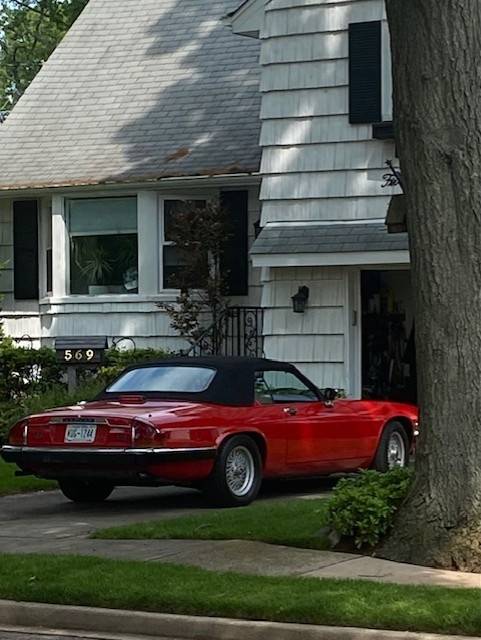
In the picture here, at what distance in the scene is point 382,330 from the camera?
20812mm

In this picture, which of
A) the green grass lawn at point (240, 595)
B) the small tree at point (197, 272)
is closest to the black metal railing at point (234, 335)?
the small tree at point (197, 272)

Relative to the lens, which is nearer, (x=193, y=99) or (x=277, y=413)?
(x=277, y=413)

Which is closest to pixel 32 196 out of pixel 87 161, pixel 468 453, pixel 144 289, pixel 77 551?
pixel 87 161

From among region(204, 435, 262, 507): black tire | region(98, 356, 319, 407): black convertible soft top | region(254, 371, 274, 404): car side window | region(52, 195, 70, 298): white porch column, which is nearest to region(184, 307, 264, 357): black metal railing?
region(52, 195, 70, 298): white porch column

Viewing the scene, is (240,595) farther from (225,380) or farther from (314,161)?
(314,161)

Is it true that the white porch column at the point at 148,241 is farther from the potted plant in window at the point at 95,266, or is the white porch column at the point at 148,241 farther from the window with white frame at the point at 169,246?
the potted plant in window at the point at 95,266

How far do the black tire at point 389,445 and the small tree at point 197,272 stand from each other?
5.30 metres

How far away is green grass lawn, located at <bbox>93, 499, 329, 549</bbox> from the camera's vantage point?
11023 millimetres

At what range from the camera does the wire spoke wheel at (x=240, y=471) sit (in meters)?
13.1

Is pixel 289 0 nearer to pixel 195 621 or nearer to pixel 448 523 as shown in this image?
pixel 448 523

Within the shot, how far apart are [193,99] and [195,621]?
576 inches

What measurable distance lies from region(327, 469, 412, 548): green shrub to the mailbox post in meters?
9.95

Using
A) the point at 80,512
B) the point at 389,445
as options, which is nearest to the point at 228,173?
the point at 389,445

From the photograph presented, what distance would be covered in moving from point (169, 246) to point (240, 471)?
8.14 metres
